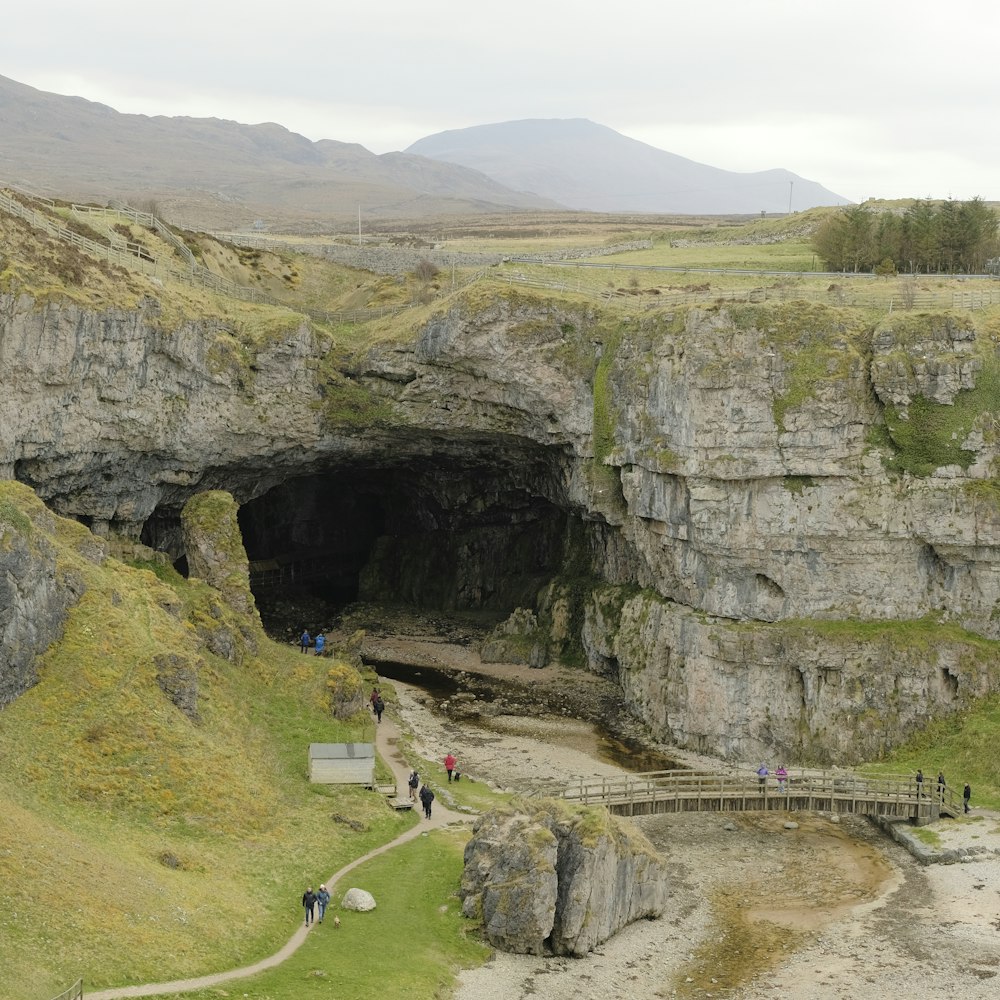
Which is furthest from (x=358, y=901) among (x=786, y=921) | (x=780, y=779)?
(x=780, y=779)

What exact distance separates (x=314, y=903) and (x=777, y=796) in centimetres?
2228

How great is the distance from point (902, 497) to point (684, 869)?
22.4 m

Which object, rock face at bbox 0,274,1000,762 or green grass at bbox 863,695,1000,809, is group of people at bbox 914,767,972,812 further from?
rock face at bbox 0,274,1000,762

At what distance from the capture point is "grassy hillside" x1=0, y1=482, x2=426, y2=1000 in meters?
33.6

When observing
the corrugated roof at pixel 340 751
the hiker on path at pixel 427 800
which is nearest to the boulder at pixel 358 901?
the hiker on path at pixel 427 800

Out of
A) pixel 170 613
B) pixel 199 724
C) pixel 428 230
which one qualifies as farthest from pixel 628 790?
pixel 428 230

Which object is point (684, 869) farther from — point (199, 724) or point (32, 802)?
point (32, 802)

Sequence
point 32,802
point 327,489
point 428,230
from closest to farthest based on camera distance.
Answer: point 32,802 < point 327,489 < point 428,230

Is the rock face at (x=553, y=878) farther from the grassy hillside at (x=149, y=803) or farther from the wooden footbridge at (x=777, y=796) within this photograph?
the wooden footbridge at (x=777, y=796)

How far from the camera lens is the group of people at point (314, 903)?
125 ft

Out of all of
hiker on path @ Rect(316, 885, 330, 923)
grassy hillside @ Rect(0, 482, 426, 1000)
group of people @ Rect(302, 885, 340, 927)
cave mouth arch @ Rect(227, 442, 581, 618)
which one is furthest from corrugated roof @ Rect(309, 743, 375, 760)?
cave mouth arch @ Rect(227, 442, 581, 618)

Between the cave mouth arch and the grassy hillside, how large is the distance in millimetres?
25825

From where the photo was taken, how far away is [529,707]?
68750 mm

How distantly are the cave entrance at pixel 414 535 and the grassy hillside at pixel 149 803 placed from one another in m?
27.7
